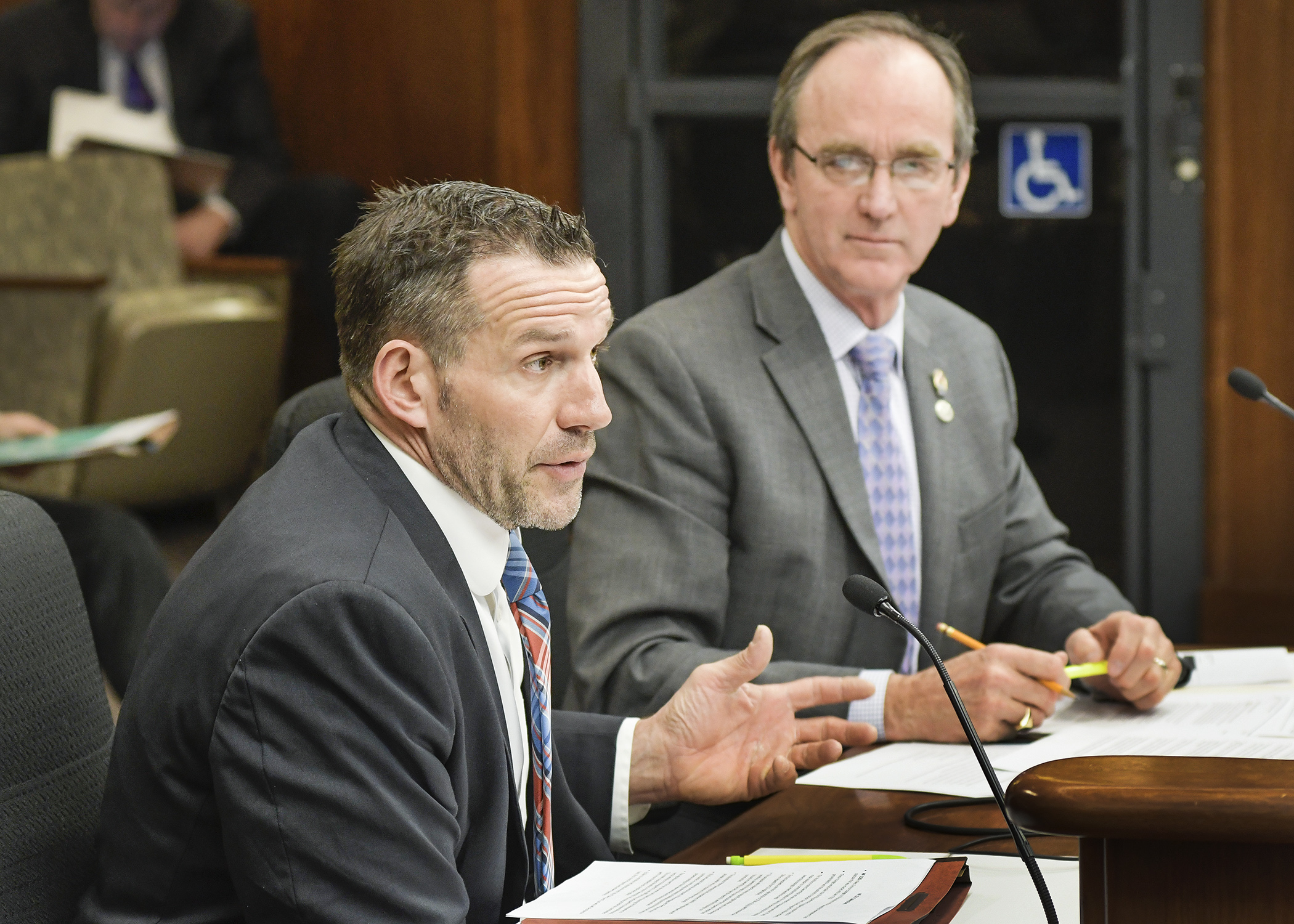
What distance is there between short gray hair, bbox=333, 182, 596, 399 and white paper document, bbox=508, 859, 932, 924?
38 centimetres

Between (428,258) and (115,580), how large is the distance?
180 centimetres

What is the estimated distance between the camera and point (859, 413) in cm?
181

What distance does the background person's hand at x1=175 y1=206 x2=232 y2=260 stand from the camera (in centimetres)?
368

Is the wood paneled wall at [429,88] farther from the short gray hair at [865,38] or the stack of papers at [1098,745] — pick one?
the stack of papers at [1098,745]

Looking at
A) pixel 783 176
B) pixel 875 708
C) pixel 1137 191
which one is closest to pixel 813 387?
pixel 783 176

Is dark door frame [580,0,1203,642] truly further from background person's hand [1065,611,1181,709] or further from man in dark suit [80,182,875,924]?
man in dark suit [80,182,875,924]

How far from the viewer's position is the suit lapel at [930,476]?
1792 millimetres

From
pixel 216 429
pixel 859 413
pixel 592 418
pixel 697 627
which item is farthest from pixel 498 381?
pixel 216 429

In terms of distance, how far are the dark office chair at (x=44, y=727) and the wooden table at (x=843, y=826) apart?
0.44 meters

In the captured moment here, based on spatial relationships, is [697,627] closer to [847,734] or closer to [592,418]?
[847,734]

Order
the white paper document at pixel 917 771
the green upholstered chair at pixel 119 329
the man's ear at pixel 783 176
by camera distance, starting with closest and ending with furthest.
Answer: the white paper document at pixel 917 771
the man's ear at pixel 783 176
the green upholstered chair at pixel 119 329

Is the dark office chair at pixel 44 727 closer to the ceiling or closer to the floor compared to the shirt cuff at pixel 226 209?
closer to the floor

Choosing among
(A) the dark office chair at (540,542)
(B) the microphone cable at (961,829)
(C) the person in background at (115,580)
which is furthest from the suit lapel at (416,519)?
(C) the person in background at (115,580)

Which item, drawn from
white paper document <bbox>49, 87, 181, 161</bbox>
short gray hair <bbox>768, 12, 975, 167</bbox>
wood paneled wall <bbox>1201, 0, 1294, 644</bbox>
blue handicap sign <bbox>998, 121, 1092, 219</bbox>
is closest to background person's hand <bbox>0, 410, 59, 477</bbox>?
white paper document <bbox>49, 87, 181, 161</bbox>
